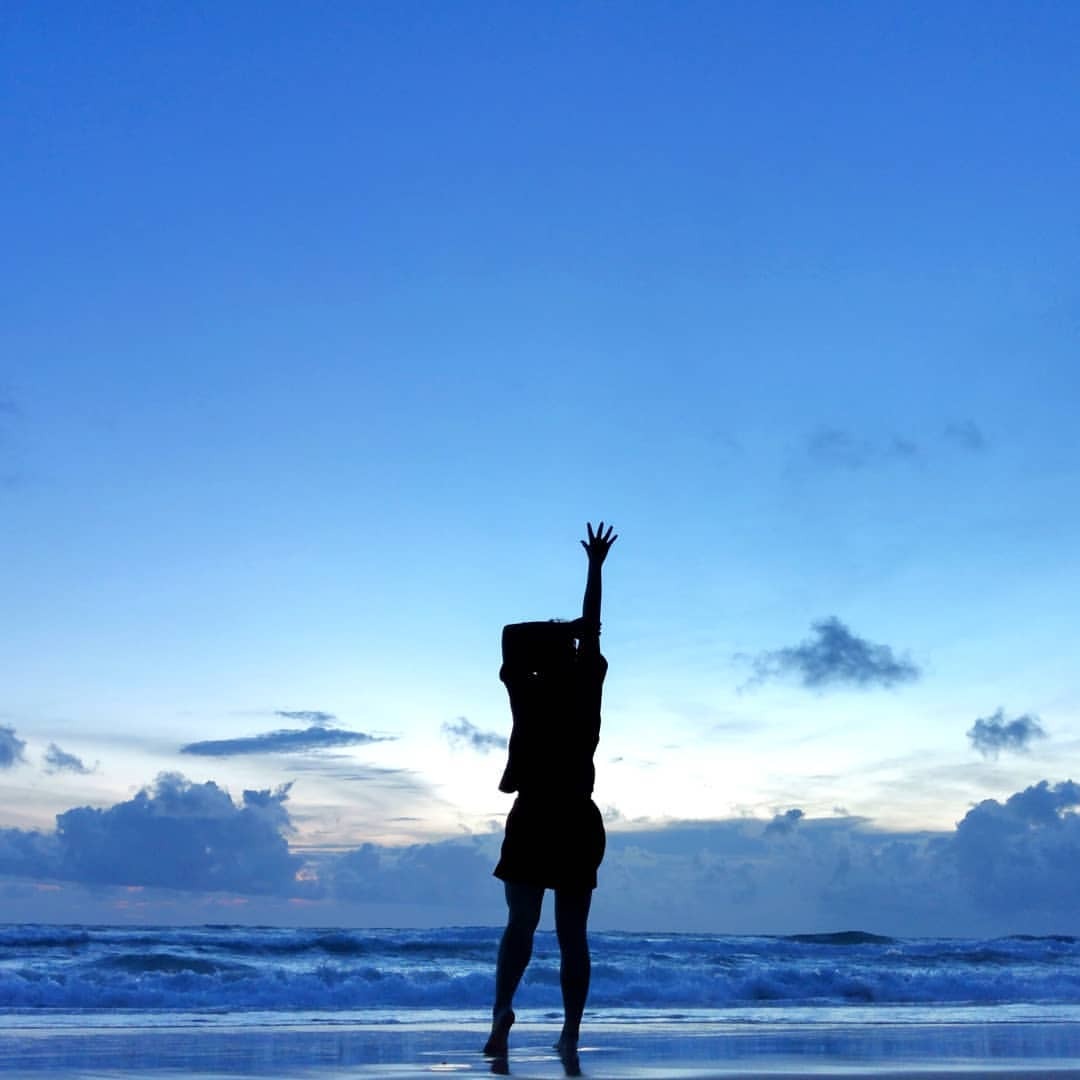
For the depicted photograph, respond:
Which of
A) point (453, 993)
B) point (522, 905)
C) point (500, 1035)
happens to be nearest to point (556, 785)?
point (522, 905)

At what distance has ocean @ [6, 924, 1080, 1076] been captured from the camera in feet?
25.7

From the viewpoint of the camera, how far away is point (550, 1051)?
6.24 m

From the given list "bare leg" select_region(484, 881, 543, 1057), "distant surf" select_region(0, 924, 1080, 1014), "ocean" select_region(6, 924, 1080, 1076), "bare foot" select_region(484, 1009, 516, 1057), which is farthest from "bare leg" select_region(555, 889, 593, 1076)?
"distant surf" select_region(0, 924, 1080, 1014)

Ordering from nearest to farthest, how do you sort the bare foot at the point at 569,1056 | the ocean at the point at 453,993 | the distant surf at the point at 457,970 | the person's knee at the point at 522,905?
1. the bare foot at the point at 569,1056
2. the person's knee at the point at 522,905
3. the ocean at the point at 453,993
4. the distant surf at the point at 457,970

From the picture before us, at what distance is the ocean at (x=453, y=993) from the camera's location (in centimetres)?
785

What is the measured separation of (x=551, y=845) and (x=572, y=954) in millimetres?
505

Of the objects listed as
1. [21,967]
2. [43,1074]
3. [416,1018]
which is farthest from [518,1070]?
[21,967]

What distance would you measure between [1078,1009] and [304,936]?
17.6 metres

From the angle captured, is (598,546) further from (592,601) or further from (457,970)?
(457,970)

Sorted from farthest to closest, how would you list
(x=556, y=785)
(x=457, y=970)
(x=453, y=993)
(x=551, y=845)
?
(x=457, y=970) < (x=453, y=993) < (x=556, y=785) < (x=551, y=845)

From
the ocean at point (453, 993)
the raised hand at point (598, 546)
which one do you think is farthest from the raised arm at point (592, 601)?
the ocean at point (453, 993)

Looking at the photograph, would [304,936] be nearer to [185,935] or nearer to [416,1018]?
[185,935]

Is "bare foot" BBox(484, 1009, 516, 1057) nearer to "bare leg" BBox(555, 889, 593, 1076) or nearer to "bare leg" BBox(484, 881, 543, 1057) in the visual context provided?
"bare leg" BBox(484, 881, 543, 1057)

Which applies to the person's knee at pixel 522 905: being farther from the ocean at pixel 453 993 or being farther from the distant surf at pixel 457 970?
the distant surf at pixel 457 970
